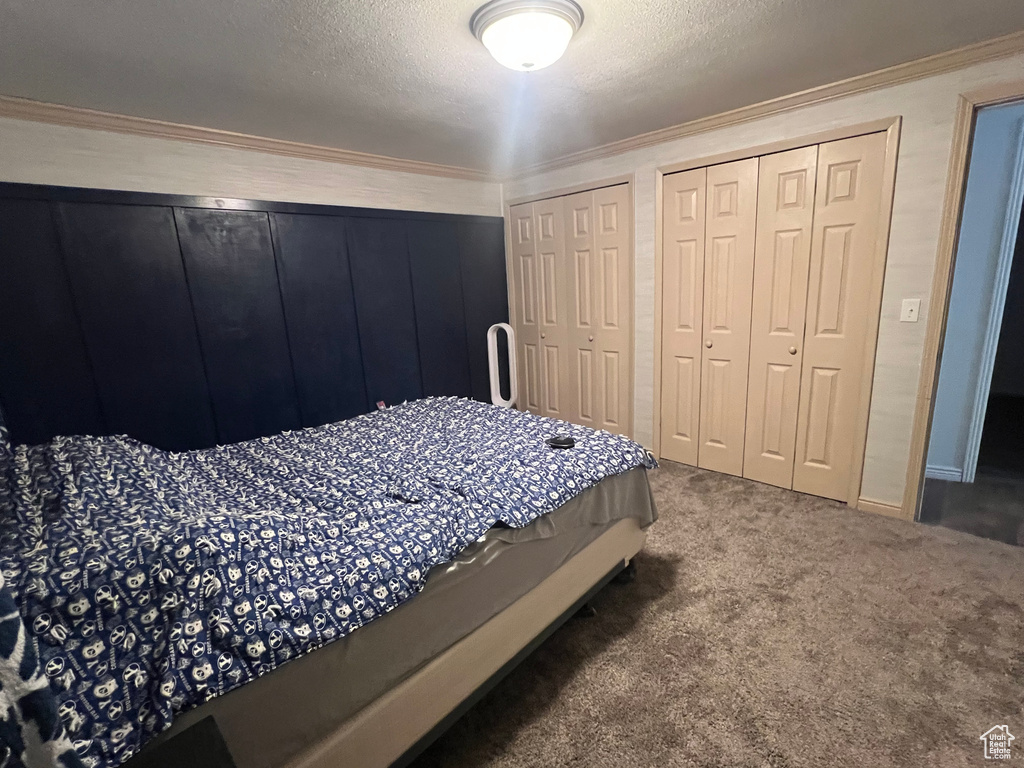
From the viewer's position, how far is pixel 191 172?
2.46 meters

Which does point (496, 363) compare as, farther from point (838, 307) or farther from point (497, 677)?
point (497, 677)

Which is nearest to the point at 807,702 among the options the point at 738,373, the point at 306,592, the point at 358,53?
the point at 306,592

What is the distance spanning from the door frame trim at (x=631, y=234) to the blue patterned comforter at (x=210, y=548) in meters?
1.48

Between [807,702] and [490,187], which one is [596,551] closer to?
[807,702]

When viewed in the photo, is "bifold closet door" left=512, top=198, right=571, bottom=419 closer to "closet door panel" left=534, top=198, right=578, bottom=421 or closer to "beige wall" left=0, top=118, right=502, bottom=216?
"closet door panel" left=534, top=198, right=578, bottom=421

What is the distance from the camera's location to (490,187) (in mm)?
3854

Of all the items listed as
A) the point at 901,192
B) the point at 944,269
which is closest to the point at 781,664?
the point at 944,269

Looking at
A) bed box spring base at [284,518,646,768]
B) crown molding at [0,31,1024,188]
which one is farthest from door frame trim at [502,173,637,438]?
bed box spring base at [284,518,646,768]

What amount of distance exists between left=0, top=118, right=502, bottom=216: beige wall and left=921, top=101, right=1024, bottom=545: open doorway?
130 inches

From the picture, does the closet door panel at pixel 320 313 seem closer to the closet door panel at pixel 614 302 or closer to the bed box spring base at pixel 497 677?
the closet door panel at pixel 614 302

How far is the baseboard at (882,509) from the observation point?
241 cm

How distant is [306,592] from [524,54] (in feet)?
6.05

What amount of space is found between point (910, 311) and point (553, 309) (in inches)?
89.2

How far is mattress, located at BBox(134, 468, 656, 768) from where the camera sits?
1.01 m
